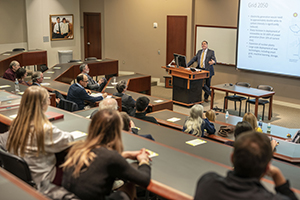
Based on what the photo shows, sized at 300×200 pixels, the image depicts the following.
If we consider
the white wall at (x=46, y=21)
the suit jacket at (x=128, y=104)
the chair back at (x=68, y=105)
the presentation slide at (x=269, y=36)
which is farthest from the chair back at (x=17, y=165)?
the white wall at (x=46, y=21)

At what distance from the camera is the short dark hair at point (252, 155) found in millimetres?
1562

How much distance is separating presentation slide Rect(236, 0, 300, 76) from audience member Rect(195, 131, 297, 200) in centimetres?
729

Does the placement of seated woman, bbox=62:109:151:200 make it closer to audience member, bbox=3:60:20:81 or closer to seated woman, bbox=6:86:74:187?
seated woman, bbox=6:86:74:187

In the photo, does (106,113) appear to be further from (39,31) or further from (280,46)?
(39,31)

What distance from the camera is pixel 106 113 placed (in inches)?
82.9

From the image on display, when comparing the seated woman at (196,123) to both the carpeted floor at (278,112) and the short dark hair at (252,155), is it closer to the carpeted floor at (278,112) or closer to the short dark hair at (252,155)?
the short dark hair at (252,155)

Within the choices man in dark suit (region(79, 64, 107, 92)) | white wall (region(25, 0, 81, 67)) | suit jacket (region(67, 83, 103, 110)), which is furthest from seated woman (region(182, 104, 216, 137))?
white wall (region(25, 0, 81, 67))

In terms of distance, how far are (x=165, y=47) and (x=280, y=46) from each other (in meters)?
3.68

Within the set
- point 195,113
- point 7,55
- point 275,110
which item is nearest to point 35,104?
point 195,113

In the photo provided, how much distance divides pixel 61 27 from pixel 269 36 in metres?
7.49

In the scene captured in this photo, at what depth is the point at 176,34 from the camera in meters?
10.6

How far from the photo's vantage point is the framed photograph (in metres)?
12.6

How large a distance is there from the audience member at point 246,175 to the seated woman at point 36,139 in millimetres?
1192

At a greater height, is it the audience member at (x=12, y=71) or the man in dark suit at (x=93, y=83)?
the audience member at (x=12, y=71)
